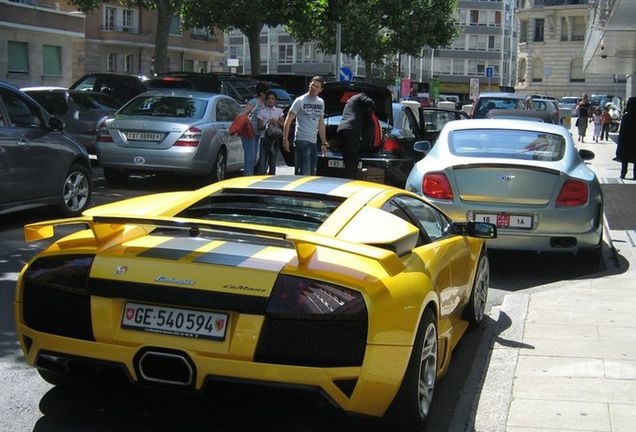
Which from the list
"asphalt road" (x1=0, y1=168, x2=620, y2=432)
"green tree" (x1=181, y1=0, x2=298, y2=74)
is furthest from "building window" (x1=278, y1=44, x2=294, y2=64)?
"asphalt road" (x1=0, y1=168, x2=620, y2=432)

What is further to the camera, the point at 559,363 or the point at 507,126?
the point at 507,126

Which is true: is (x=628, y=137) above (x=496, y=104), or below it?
below

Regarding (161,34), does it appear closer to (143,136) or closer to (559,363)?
(143,136)

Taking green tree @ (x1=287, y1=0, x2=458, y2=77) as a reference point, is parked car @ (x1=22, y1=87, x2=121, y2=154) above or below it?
below

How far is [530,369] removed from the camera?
559 cm

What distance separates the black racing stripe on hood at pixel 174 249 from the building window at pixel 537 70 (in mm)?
104798

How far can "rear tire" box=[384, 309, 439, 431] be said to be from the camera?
4.21 m

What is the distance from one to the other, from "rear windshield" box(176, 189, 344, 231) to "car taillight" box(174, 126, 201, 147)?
868cm

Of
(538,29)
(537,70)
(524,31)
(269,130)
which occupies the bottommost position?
(269,130)

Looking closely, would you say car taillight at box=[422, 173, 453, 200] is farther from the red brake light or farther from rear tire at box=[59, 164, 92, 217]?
the red brake light

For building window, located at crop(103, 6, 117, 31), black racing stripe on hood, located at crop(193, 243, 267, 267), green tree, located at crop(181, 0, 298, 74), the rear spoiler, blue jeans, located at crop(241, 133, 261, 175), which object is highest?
building window, located at crop(103, 6, 117, 31)

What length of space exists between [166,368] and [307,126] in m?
9.09

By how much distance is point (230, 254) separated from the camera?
4.12 m

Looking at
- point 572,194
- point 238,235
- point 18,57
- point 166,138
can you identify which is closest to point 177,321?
point 238,235
